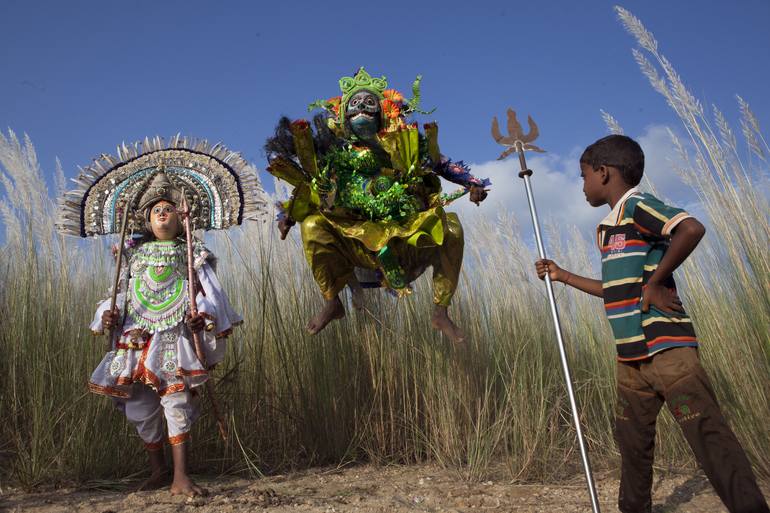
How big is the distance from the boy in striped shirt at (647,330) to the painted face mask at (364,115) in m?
1.34

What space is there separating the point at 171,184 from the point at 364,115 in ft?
4.23

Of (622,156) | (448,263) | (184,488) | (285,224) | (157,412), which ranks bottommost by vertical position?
(184,488)

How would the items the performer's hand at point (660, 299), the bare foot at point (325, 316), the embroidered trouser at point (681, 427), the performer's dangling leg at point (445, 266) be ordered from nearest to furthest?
the embroidered trouser at point (681, 427) < the performer's hand at point (660, 299) < the performer's dangling leg at point (445, 266) < the bare foot at point (325, 316)

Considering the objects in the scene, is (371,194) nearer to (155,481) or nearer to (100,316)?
(100,316)

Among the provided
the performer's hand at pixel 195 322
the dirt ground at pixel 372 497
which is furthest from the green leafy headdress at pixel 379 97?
the dirt ground at pixel 372 497

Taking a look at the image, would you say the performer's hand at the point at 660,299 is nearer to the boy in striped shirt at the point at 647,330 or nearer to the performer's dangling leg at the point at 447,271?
the boy in striped shirt at the point at 647,330

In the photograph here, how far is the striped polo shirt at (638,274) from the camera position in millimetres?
2584

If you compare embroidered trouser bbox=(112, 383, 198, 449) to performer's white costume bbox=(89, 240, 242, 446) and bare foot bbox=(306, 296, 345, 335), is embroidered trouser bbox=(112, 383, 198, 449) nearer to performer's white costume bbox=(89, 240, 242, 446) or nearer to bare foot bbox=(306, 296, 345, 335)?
performer's white costume bbox=(89, 240, 242, 446)

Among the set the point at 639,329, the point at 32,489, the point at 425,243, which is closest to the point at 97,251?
the point at 32,489

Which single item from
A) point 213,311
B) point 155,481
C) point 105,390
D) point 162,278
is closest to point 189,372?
point 213,311

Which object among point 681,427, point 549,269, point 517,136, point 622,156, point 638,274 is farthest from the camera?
point 517,136

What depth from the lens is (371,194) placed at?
3.69 meters

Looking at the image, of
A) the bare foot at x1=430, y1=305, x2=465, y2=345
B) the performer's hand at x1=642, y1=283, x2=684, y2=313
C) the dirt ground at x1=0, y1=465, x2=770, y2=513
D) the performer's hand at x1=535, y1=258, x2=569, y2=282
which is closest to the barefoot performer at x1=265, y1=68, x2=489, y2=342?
the bare foot at x1=430, y1=305, x2=465, y2=345

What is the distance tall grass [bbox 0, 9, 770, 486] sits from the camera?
3973 mm
